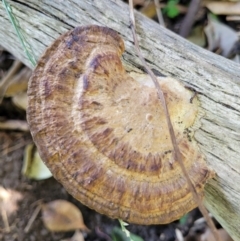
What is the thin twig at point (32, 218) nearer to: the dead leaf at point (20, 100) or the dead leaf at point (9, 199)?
the dead leaf at point (9, 199)

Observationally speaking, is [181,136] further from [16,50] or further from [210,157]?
[16,50]

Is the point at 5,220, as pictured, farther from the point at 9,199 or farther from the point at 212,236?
the point at 212,236

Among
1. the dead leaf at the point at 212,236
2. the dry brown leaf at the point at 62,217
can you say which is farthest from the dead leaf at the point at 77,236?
the dead leaf at the point at 212,236

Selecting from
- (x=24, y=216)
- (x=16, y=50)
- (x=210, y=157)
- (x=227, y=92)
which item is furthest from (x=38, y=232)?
(x=227, y=92)

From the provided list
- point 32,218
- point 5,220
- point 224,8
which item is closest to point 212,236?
point 32,218

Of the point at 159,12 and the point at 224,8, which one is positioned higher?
the point at 224,8

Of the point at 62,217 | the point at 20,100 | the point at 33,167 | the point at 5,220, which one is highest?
the point at 20,100

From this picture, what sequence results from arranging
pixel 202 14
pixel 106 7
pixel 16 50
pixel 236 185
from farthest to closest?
pixel 202 14
pixel 16 50
pixel 106 7
pixel 236 185
